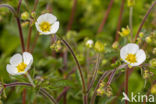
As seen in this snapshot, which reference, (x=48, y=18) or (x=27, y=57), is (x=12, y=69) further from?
(x=48, y=18)

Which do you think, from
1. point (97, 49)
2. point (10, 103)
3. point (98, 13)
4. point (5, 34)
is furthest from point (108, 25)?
point (97, 49)

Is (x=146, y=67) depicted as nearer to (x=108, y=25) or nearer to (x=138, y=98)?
(x=138, y=98)

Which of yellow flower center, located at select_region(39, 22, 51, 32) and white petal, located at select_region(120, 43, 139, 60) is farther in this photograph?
yellow flower center, located at select_region(39, 22, 51, 32)

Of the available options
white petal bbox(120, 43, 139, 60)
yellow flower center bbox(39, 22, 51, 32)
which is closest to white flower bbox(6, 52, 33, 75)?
yellow flower center bbox(39, 22, 51, 32)

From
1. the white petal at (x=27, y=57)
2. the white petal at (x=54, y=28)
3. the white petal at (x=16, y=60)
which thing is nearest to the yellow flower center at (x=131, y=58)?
the white petal at (x=54, y=28)

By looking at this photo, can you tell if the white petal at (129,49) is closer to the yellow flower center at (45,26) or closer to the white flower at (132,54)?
the white flower at (132,54)

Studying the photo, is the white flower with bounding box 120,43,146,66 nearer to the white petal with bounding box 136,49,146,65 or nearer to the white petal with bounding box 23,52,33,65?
the white petal with bounding box 136,49,146,65
